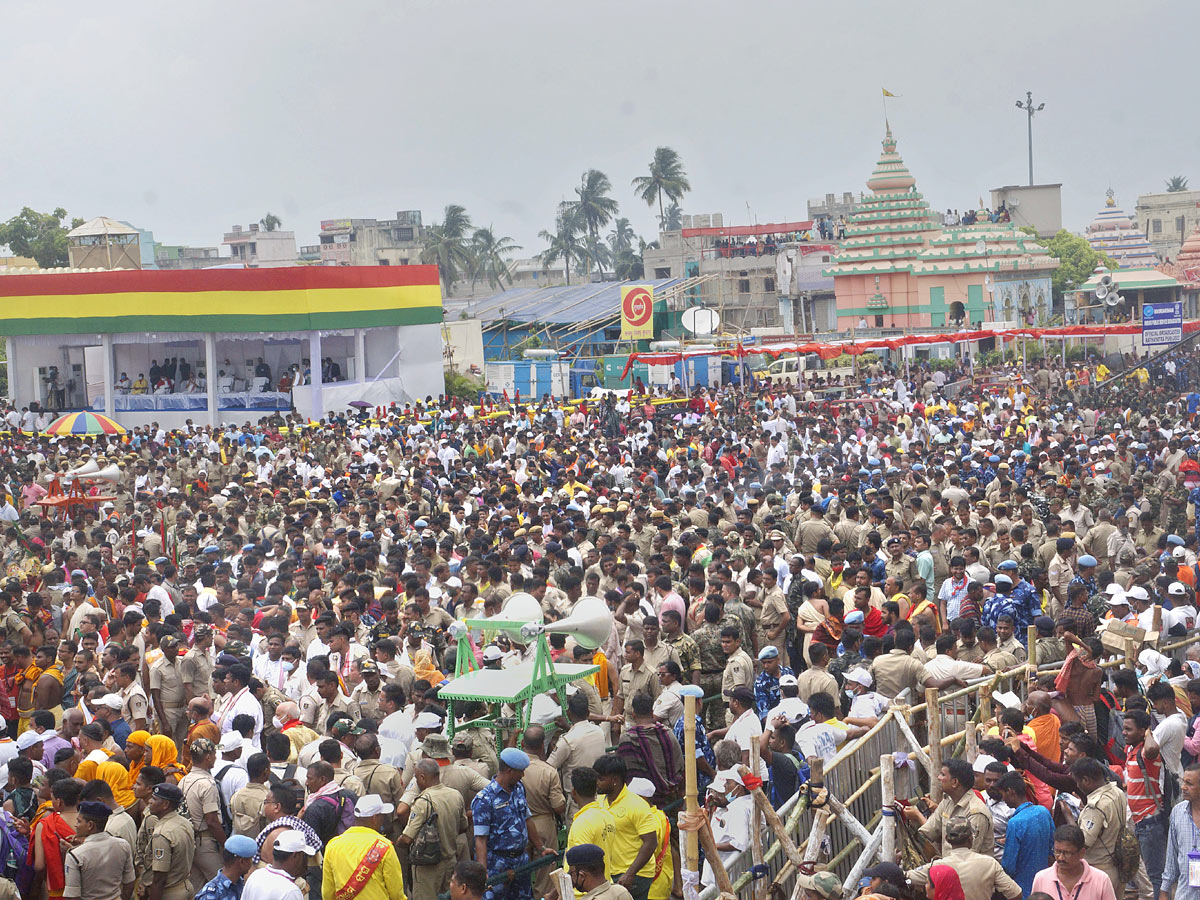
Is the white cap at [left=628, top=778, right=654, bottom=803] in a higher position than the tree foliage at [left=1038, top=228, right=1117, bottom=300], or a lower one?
lower

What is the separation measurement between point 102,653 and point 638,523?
587 centimetres

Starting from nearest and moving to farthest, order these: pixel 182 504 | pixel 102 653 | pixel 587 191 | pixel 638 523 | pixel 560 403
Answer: pixel 102 653 → pixel 638 523 → pixel 182 504 → pixel 560 403 → pixel 587 191

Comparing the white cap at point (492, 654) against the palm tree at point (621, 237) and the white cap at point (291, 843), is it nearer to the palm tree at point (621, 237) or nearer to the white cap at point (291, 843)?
the white cap at point (291, 843)

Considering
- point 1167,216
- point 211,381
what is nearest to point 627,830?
point 211,381

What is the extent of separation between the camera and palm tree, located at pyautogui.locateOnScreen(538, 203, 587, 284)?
92.4 metres

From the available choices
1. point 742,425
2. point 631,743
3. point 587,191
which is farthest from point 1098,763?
point 587,191

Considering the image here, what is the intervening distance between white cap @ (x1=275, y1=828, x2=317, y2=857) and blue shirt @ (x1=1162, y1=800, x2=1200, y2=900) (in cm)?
436

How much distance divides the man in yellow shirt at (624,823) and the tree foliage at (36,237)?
62.5 meters

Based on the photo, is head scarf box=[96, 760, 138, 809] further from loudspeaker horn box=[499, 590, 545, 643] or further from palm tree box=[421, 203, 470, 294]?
palm tree box=[421, 203, 470, 294]

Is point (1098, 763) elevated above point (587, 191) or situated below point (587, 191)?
below

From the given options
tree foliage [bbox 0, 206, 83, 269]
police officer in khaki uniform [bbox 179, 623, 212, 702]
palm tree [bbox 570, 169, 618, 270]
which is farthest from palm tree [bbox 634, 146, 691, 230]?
police officer in khaki uniform [bbox 179, 623, 212, 702]

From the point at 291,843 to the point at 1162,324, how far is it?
2405 centimetres

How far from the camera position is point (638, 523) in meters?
14.6

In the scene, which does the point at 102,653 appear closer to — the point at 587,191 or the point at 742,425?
the point at 742,425
